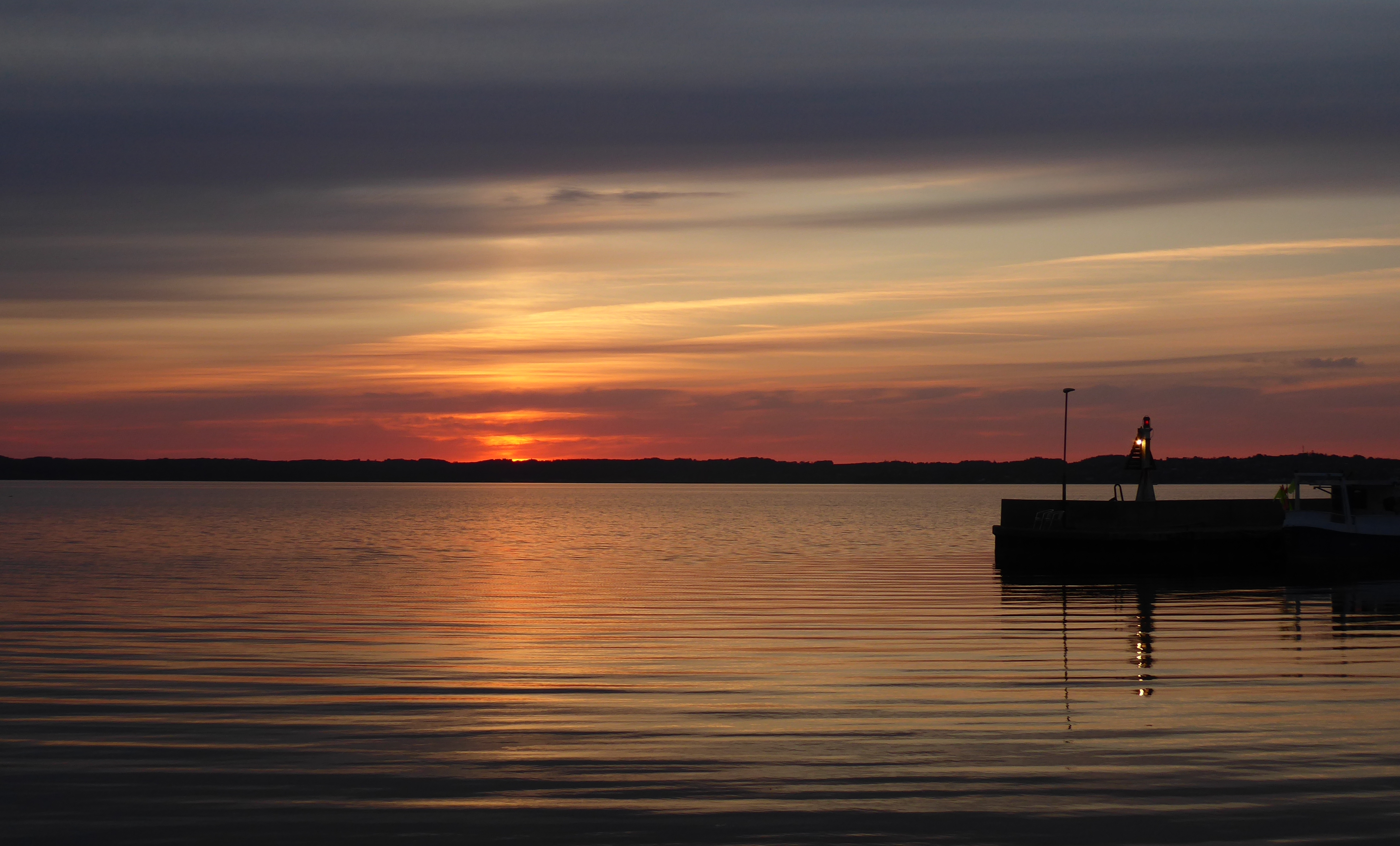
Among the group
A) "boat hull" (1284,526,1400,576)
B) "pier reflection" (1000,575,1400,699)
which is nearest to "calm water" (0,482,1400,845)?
"pier reflection" (1000,575,1400,699)

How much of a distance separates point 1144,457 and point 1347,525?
20.6 feet

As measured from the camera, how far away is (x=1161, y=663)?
63.7 ft

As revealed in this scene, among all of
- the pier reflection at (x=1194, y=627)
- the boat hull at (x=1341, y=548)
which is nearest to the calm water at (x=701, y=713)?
the pier reflection at (x=1194, y=627)

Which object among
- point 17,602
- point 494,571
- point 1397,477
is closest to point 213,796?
point 17,602

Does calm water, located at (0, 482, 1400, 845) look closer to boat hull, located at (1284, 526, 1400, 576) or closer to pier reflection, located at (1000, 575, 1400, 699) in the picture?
pier reflection, located at (1000, 575, 1400, 699)

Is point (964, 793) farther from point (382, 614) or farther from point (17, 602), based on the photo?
point (17, 602)

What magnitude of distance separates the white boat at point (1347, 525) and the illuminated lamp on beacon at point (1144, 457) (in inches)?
171

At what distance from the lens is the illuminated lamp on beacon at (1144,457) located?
41250mm

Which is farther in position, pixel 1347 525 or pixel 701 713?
pixel 1347 525

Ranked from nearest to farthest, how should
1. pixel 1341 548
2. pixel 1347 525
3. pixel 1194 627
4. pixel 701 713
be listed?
1. pixel 701 713
2. pixel 1194 627
3. pixel 1341 548
4. pixel 1347 525

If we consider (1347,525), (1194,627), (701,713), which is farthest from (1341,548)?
(701,713)

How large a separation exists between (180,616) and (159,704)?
1244 cm

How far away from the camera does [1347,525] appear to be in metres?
39.8

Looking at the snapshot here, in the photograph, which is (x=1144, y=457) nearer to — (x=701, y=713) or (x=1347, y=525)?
(x=1347, y=525)
